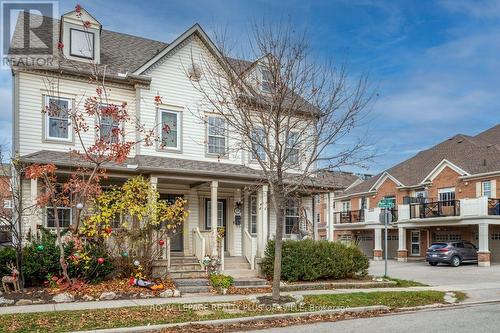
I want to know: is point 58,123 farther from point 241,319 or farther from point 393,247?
point 393,247

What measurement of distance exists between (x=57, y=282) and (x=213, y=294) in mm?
4400

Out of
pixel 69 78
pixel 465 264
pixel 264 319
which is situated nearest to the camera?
pixel 264 319

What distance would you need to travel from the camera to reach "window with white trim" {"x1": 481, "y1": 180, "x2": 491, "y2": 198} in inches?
1243

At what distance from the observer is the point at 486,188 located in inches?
1256

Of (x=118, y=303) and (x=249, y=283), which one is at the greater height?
(x=118, y=303)

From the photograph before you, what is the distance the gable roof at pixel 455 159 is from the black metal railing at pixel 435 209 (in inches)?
115

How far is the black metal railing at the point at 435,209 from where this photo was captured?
3130 cm

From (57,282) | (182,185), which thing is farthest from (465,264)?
(57,282)

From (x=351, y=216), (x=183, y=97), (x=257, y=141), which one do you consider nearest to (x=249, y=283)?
(x=257, y=141)

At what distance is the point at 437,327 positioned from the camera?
9.70 meters

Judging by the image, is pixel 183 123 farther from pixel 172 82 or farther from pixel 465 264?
pixel 465 264

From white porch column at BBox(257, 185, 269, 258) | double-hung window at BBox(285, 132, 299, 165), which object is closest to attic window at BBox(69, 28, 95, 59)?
double-hung window at BBox(285, 132, 299, 165)

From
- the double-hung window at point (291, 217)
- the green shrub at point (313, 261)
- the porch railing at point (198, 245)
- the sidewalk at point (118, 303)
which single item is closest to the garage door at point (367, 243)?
the double-hung window at point (291, 217)

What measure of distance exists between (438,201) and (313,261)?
769 inches
